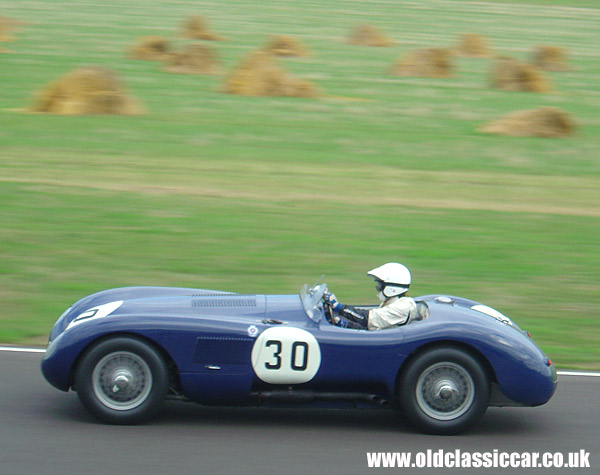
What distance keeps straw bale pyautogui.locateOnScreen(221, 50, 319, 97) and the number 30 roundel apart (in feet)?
53.9

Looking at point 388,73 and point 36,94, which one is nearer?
point 36,94

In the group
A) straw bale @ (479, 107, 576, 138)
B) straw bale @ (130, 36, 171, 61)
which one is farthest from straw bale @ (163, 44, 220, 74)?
straw bale @ (479, 107, 576, 138)

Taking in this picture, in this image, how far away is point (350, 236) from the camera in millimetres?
12461

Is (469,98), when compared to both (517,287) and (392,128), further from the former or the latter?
(517,287)

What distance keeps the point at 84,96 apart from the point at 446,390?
14.6 meters

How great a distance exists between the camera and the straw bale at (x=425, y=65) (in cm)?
2628

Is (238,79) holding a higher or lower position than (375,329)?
higher

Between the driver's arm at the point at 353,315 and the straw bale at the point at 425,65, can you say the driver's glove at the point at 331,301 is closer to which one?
the driver's arm at the point at 353,315

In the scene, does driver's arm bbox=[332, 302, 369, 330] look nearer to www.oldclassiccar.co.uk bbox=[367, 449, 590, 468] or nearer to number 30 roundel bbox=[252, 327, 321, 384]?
number 30 roundel bbox=[252, 327, 321, 384]

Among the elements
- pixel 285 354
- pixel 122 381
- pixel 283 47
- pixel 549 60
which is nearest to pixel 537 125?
pixel 549 60

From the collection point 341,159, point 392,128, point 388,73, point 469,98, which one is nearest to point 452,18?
point 388,73

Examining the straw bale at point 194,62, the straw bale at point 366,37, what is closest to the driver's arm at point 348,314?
the straw bale at point 194,62

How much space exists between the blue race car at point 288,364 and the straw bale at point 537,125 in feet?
42.9

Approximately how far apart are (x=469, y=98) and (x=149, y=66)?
29.4 ft
